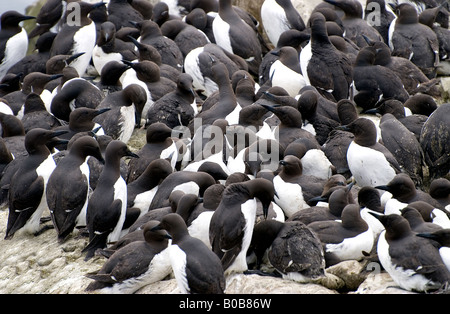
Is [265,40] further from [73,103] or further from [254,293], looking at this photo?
[254,293]

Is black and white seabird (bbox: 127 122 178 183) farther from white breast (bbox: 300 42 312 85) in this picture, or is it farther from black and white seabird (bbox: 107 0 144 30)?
black and white seabird (bbox: 107 0 144 30)

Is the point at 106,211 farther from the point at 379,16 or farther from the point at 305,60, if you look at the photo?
the point at 379,16

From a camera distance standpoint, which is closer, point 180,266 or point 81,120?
point 180,266

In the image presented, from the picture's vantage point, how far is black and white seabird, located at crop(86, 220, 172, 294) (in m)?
7.89

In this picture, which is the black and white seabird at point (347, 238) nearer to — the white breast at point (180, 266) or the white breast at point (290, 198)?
the white breast at point (290, 198)

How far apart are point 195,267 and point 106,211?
186 cm

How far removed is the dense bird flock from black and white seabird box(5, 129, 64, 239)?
0.05ft

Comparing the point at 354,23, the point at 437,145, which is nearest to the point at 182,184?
the point at 437,145

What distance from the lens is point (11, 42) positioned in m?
14.7

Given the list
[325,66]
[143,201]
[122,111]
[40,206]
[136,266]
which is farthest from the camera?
[325,66]

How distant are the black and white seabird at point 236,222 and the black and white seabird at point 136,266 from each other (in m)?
0.49

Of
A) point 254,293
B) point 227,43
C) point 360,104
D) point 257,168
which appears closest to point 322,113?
point 360,104

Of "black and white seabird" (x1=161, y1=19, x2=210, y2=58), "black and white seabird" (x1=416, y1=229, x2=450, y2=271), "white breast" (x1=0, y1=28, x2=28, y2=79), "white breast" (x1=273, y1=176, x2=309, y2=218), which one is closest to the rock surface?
"black and white seabird" (x1=416, y1=229, x2=450, y2=271)

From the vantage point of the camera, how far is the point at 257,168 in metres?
9.80
